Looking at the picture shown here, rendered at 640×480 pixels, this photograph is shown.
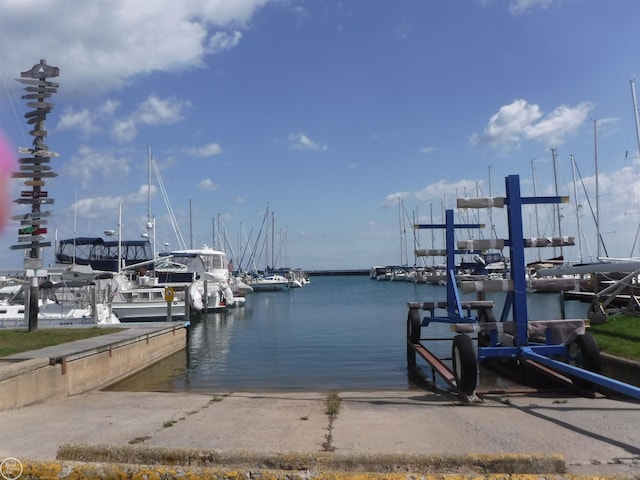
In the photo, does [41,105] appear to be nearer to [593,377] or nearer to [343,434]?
[343,434]

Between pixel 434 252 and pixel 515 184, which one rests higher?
pixel 515 184

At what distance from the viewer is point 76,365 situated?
41.9ft

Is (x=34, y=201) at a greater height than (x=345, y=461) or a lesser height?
greater

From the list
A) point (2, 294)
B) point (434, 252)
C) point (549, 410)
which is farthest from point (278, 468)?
point (2, 294)

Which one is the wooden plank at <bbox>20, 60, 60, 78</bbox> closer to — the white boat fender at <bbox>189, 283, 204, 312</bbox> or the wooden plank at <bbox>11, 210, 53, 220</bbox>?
the wooden plank at <bbox>11, 210, 53, 220</bbox>

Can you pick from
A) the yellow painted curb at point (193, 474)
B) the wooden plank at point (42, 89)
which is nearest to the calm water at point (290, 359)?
the wooden plank at point (42, 89)

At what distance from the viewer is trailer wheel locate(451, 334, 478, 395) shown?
33.8 feet

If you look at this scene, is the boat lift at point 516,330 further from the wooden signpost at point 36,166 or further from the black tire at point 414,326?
the wooden signpost at point 36,166

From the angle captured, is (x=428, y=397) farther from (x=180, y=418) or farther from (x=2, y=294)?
(x=2, y=294)

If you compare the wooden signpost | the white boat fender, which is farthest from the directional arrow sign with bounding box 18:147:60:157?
the white boat fender

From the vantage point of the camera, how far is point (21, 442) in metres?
6.81

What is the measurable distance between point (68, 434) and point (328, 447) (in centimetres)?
373

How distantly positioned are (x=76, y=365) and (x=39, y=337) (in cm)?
497

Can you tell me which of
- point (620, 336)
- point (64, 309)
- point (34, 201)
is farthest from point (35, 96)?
point (620, 336)
